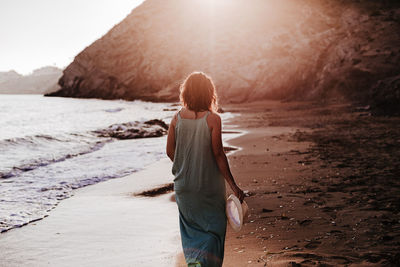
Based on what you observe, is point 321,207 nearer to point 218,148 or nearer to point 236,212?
point 236,212

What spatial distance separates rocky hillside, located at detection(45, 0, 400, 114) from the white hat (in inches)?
792

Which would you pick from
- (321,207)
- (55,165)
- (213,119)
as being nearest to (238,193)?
(213,119)

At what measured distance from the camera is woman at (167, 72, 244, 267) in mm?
3055

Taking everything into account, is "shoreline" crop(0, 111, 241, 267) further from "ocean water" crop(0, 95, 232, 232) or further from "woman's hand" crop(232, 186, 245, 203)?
"woman's hand" crop(232, 186, 245, 203)

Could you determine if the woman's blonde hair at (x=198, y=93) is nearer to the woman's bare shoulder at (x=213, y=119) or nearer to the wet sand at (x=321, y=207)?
the woman's bare shoulder at (x=213, y=119)

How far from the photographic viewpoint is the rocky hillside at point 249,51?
36.9 metres

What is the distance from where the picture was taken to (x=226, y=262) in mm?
3652

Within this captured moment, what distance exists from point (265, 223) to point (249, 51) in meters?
52.5

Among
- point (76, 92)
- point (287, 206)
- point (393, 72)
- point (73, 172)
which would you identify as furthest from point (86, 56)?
point (287, 206)

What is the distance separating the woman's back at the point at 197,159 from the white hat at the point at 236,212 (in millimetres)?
139

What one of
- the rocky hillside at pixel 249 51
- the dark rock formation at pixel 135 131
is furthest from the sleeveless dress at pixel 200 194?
the rocky hillside at pixel 249 51

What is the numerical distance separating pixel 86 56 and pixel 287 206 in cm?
8314

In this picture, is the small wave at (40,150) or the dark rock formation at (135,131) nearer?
the small wave at (40,150)

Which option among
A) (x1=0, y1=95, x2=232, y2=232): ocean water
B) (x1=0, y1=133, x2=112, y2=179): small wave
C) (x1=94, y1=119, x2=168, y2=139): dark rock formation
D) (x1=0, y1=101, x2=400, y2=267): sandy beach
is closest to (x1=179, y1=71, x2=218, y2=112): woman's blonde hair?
(x1=0, y1=101, x2=400, y2=267): sandy beach
